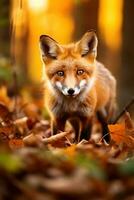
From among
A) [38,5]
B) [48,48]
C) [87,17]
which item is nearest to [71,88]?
[48,48]

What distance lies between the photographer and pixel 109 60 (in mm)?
19375

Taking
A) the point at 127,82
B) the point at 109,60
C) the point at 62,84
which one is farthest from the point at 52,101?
the point at 109,60

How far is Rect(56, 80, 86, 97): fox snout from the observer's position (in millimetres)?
7200

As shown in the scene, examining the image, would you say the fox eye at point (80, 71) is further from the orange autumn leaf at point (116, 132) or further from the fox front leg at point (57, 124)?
the orange autumn leaf at point (116, 132)

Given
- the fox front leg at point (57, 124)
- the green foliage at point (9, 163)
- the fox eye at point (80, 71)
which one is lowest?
the fox front leg at point (57, 124)

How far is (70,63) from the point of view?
7477 mm

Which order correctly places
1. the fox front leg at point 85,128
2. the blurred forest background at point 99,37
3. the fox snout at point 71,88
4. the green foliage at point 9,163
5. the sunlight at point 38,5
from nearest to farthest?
the green foliage at point 9,163, the fox snout at point 71,88, the fox front leg at point 85,128, the blurred forest background at point 99,37, the sunlight at point 38,5

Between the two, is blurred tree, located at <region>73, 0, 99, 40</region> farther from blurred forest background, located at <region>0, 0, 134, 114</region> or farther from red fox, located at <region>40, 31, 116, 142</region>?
red fox, located at <region>40, 31, 116, 142</region>

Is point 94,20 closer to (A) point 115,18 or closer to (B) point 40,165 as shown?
(A) point 115,18

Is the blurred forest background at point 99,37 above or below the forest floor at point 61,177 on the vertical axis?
below

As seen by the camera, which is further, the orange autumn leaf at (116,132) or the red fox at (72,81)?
the red fox at (72,81)

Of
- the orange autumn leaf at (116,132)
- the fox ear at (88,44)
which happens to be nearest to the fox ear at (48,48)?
the fox ear at (88,44)

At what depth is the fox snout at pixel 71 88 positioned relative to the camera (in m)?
7.20

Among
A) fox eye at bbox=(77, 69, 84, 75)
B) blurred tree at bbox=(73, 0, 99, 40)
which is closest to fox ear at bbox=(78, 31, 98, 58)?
fox eye at bbox=(77, 69, 84, 75)
